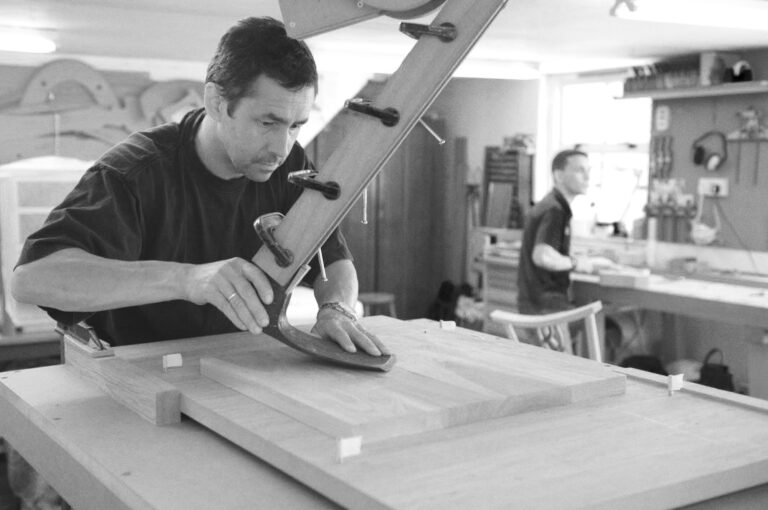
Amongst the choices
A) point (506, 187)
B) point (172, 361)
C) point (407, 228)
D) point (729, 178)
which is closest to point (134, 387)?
point (172, 361)

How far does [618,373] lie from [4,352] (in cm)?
425

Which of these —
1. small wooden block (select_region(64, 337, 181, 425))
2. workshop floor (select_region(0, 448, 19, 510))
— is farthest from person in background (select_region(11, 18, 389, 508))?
workshop floor (select_region(0, 448, 19, 510))

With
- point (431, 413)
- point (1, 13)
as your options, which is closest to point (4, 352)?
point (1, 13)

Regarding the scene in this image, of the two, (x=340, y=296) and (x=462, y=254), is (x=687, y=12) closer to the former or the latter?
(x=340, y=296)

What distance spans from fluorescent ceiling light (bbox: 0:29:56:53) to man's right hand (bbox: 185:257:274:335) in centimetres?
441

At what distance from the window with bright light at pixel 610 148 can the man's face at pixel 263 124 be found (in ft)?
18.7

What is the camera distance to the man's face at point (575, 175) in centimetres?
576

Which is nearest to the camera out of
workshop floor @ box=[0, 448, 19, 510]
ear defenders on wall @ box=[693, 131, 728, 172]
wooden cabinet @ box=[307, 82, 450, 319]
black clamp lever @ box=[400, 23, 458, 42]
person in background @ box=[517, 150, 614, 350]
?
black clamp lever @ box=[400, 23, 458, 42]

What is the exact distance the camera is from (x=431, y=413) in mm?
1274

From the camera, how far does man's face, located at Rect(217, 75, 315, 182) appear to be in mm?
1760

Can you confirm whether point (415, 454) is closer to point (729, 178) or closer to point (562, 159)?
point (562, 159)

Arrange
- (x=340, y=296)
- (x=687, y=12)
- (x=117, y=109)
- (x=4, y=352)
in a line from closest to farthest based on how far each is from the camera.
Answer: (x=340, y=296) → (x=687, y=12) → (x=4, y=352) → (x=117, y=109)

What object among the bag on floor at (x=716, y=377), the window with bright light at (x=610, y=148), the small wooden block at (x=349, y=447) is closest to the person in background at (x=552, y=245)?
the bag on floor at (x=716, y=377)

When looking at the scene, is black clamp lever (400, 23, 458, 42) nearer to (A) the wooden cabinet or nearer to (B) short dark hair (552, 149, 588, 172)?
(B) short dark hair (552, 149, 588, 172)
